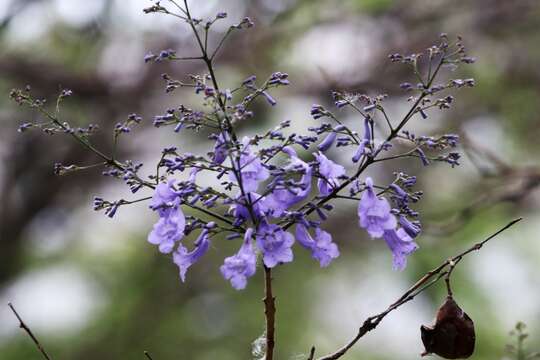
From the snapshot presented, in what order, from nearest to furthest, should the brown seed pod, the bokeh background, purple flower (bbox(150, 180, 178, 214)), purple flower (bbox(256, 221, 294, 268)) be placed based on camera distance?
purple flower (bbox(256, 221, 294, 268)) → purple flower (bbox(150, 180, 178, 214)) → the brown seed pod → the bokeh background

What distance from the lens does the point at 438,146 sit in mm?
1592

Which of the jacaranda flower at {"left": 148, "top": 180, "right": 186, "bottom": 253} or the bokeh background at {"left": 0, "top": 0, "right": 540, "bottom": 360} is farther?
the bokeh background at {"left": 0, "top": 0, "right": 540, "bottom": 360}

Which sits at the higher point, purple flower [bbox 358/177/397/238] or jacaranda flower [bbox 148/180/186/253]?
jacaranda flower [bbox 148/180/186/253]

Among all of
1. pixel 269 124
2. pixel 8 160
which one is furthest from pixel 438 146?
pixel 8 160

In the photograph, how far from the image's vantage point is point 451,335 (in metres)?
1.67

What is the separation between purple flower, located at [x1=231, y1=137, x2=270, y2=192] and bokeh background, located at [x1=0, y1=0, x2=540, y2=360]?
3.49 metres

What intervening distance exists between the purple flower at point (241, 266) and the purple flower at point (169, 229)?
0.37ft

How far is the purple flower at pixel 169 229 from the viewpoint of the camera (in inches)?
57.9

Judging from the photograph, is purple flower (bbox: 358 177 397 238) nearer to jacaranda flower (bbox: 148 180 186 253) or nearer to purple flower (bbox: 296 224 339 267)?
purple flower (bbox: 296 224 339 267)

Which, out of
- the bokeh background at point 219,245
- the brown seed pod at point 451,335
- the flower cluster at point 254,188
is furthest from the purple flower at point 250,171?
the bokeh background at point 219,245

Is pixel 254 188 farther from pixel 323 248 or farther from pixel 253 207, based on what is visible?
pixel 323 248

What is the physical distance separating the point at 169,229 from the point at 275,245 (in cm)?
21

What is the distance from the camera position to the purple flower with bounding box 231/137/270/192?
1474 mm

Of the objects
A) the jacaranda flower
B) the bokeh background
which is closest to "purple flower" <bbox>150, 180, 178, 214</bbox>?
the jacaranda flower
